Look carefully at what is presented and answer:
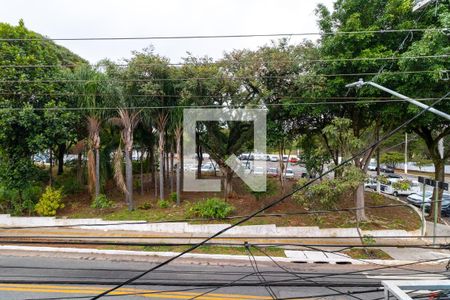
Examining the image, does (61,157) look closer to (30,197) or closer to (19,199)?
(30,197)

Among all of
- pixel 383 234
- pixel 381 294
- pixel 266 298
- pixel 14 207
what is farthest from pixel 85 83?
pixel 383 234

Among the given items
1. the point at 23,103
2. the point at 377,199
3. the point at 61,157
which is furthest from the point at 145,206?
the point at 377,199

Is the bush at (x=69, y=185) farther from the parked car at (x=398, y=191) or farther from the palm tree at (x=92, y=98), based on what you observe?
the parked car at (x=398, y=191)

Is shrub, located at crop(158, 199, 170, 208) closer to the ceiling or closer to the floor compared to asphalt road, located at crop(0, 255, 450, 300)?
closer to the ceiling

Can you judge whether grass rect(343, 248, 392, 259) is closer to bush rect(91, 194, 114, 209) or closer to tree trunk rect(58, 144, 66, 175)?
bush rect(91, 194, 114, 209)

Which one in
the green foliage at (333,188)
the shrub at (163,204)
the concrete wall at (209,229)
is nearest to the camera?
the green foliage at (333,188)

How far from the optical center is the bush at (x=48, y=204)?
1309 centimetres

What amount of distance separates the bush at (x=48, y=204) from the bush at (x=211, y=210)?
20.8ft

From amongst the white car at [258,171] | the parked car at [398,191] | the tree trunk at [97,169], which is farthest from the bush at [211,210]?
the parked car at [398,191]

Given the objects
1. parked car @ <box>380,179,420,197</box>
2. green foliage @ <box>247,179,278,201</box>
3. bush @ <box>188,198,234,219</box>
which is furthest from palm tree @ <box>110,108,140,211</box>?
parked car @ <box>380,179,420,197</box>

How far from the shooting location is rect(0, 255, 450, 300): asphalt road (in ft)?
22.5

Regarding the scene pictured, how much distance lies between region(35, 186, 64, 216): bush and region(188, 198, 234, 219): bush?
6338mm

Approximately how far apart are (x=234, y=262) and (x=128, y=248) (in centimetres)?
426

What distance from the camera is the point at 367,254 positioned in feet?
33.8
